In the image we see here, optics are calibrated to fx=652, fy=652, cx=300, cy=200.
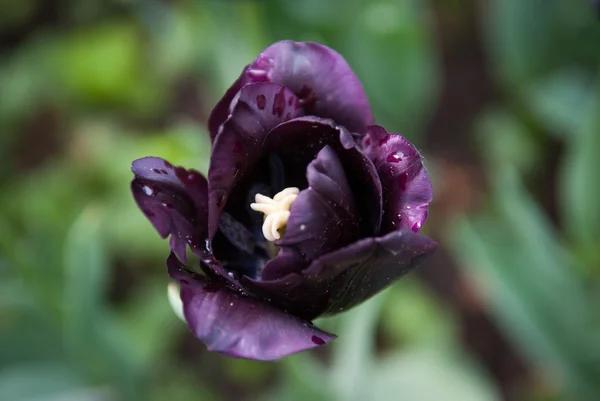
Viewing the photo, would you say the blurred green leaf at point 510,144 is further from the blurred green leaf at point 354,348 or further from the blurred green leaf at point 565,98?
the blurred green leaf at point 354,348

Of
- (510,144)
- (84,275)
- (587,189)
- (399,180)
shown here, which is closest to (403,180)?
(399,180)

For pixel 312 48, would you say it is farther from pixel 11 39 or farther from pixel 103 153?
pixel 11 39

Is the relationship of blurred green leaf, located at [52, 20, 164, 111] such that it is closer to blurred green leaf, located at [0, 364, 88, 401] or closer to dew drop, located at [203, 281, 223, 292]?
blurred green leaf, located at [0, 364, 88, 401]

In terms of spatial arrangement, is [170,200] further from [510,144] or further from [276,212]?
[510,144]

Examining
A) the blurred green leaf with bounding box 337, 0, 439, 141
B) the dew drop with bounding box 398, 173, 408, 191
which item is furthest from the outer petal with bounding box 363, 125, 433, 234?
the blurred green leaf with bounding box 337, 0, 439, 141

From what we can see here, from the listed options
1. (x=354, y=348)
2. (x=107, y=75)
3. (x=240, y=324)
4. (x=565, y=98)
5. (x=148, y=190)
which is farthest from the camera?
(x=107, y=75)

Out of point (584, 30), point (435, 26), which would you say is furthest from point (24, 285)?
point (435, 26)
